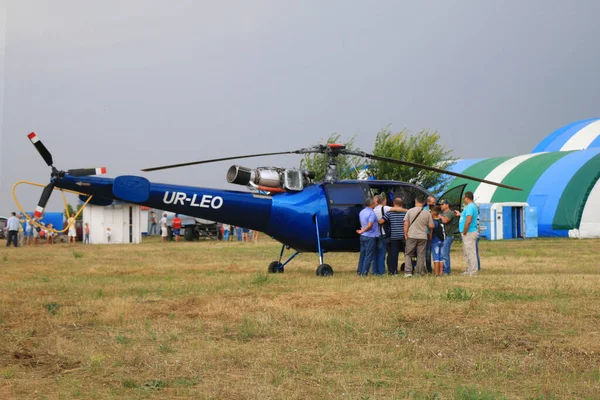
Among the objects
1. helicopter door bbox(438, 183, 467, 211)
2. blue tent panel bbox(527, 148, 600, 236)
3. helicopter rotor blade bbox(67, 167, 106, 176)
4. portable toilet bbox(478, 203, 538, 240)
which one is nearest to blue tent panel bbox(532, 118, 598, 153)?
blue tent panel bbox(527, 148, 600, 236)

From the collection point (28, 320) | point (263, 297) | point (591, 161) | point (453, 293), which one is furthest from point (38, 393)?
point (591, 161)

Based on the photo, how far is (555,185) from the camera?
1689 inches

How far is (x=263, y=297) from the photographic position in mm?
11180

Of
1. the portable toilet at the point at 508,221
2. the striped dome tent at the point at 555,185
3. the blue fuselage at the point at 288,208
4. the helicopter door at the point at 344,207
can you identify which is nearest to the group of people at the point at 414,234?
the helicopter door at the point at 344,207

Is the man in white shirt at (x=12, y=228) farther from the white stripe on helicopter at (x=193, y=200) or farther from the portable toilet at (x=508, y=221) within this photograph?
the portable toilet at (x=508, y=221)

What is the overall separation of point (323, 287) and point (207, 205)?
11.5ft

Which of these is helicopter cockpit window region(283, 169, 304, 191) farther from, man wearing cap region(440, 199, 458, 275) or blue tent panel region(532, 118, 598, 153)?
blue tent panel region(532, 118, 598, 153)

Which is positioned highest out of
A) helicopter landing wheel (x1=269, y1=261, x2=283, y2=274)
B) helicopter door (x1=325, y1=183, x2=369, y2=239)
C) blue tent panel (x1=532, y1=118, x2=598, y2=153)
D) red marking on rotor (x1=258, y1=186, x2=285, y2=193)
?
blue tent panel (x1=532, y1=118, x2=598, y2=153)

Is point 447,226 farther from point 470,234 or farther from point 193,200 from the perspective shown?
point 193,200

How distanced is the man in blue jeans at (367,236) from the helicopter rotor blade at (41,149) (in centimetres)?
606

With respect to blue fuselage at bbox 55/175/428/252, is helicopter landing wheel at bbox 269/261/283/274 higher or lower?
lower

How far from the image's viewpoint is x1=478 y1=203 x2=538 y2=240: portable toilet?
41.6 meters

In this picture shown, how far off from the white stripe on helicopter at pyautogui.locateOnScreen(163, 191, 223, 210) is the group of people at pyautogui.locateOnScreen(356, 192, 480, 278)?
113 inches

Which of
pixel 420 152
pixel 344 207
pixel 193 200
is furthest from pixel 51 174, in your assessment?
pixel 420 152
